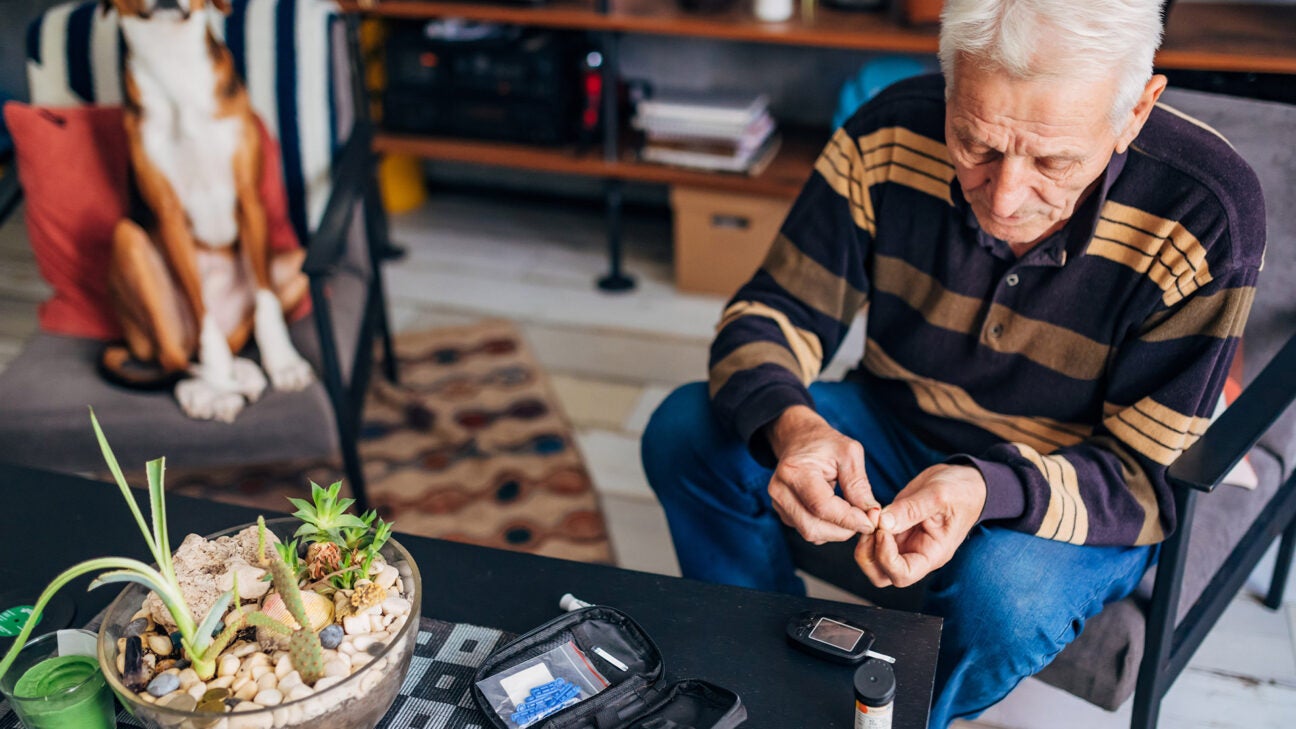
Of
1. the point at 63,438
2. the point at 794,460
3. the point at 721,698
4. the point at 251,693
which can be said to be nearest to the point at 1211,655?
the point at 794,460

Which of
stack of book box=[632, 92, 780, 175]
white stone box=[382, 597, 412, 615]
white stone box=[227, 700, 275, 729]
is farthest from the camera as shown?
stack of book box=[632, 92, 780, 175]

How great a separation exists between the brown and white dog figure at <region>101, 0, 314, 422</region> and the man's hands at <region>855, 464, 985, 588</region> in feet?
3.39

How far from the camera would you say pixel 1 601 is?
1100 mm

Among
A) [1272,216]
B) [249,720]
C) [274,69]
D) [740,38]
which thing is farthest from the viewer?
[740,38]

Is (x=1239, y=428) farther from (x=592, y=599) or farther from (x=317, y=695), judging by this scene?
(x=317, y=695)

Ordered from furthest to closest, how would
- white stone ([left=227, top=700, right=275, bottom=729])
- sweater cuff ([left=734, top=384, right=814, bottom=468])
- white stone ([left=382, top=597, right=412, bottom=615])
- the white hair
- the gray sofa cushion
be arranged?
the gray sofa cushion
sweater cuff ([left=734, top=384, right=814, bottom=468])
the white hair
white stone ([left=382, top=597, right=412, bottom=615])
white stone ([left=227, top=700, right=275, bottom=729])

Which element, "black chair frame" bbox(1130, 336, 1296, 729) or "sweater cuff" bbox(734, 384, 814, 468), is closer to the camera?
"black chair frame" bbox(1130, 336, 1296, 729)

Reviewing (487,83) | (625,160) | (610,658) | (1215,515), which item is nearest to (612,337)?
(625,160)

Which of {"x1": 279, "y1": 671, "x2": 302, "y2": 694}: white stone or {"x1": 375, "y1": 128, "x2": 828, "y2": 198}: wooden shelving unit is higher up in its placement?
{"x1": 279, "y1": 671, "x2": 302, "y2": 694}: white stone

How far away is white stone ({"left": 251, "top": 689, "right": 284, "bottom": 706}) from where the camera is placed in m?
0.83

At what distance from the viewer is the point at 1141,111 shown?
3.60 ft

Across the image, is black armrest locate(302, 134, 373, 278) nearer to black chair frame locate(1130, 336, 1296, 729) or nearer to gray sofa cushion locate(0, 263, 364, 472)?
gray sofa cushion locate(0, 263, 364, 472)

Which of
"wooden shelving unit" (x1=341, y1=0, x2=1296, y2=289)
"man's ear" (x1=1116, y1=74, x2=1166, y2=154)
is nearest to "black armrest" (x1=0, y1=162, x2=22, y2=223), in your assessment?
"wooden shelving unit" (x1=341, y1=0, x2=1296, y2=289)

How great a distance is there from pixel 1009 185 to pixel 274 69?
1.37 metres
